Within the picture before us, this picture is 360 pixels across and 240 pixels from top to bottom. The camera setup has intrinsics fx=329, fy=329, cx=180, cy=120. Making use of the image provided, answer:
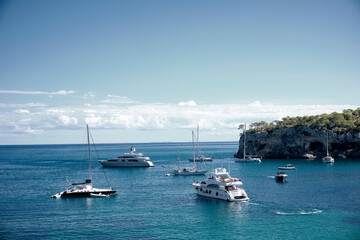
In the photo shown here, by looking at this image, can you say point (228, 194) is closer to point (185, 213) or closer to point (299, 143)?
point (185, 213)

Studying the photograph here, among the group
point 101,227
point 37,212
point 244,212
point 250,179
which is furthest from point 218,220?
point 250,179

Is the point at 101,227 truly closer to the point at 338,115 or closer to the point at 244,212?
the point at 244,212

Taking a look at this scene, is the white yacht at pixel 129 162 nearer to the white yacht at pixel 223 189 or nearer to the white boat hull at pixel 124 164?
the white boat hull at pixel 124 164

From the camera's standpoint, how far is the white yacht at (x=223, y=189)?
52.5 m

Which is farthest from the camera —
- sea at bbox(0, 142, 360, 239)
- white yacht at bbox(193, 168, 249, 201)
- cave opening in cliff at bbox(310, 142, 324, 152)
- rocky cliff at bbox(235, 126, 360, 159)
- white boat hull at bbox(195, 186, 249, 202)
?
cave opening in cliff at bbox(310, 142, 324, 152)

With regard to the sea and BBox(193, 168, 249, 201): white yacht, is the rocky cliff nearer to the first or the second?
the sea

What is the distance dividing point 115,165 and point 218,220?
81.6 m

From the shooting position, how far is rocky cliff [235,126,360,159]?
4756 inches

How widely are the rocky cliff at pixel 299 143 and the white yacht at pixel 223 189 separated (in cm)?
8035

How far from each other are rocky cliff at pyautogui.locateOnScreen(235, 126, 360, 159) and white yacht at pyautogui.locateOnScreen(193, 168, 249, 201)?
80354mm

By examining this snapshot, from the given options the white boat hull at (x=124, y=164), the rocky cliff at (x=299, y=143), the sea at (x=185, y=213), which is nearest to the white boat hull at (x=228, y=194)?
the sea at (x=185, y=213)

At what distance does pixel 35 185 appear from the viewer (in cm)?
7338

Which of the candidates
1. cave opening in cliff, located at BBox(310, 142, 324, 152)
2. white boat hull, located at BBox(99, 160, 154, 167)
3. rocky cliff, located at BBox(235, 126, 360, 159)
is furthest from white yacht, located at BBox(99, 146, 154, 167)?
cave opening in cliff, located at BBox(310, 142, 324, 152)

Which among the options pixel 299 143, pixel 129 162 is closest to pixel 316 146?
pixel 299 143
